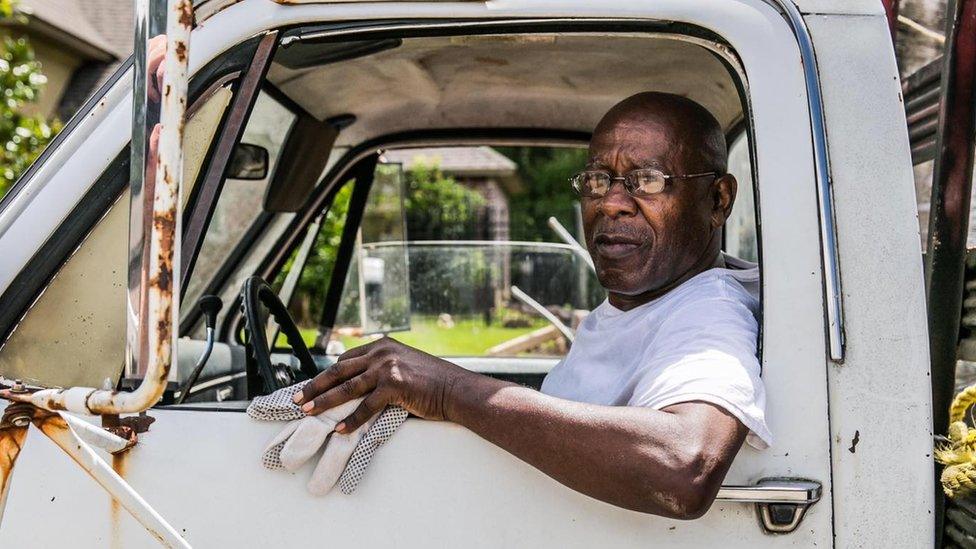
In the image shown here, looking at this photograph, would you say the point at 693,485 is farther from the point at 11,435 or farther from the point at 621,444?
the point at 11,435

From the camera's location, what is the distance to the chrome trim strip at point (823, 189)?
1.42m

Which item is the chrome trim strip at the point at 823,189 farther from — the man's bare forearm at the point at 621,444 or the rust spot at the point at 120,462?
the rust spot at the point at 120,462

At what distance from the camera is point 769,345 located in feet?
4.72

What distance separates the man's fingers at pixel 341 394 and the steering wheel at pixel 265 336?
0.40 meters

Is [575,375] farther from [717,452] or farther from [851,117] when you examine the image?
[851,117]

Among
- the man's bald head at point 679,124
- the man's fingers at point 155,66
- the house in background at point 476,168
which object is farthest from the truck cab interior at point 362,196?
the house in background at point 476,168

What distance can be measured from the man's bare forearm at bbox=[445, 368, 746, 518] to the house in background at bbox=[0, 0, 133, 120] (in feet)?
48.7

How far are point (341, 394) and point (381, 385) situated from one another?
0.07m

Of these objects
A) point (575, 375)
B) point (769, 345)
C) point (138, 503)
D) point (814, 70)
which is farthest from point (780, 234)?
point (138, 503)

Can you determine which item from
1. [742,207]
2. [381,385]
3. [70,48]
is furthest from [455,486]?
[70,48]

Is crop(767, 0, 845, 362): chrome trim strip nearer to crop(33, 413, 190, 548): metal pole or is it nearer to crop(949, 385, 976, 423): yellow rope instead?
crop(949, 385, 976, 423): yellow rope

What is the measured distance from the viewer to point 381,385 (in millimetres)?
1467

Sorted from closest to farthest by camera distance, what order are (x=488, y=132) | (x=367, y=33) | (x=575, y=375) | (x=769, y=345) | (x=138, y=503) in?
(x=138, y=503) < (x=769, y=345) < (x=367, y=33) < (x=575, y=375) < (x=488, y=132)

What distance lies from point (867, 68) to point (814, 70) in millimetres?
96
